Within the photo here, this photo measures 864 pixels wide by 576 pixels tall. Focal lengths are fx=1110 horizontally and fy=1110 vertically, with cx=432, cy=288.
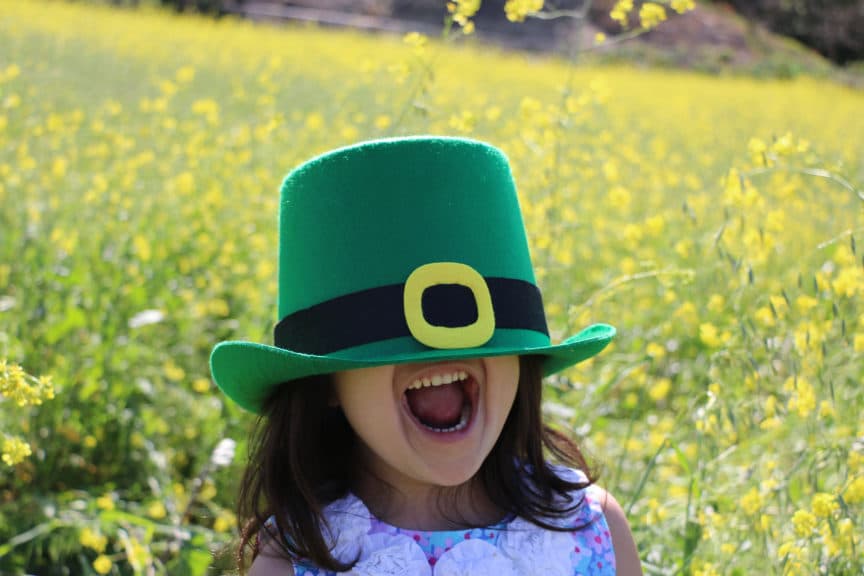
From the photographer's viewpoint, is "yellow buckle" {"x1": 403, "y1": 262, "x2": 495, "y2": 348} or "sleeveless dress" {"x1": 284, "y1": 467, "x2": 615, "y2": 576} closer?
"yellow buckle" {"x1": 403, "y1": 262, "x2": 495, "y2": 348}

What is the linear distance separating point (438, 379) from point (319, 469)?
0.28 m

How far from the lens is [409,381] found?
1.47 metres

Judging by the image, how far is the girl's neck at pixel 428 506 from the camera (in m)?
1.59

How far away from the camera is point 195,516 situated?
2707 millimetres

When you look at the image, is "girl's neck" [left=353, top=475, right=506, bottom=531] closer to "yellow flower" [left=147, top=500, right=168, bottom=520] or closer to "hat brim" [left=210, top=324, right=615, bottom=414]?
"hat brim" [left=210, top=324, right=615, bottom=414]

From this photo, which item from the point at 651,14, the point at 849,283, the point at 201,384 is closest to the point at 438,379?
the point at 849,283

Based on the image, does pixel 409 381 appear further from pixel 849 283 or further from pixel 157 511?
pixel 157 511

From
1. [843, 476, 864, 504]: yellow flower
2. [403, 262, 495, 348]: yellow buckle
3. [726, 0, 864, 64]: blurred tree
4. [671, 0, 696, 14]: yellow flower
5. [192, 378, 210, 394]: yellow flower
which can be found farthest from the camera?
[726, 0, 864, 64]: blurred tree

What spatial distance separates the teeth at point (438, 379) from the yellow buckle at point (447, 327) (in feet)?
0.28

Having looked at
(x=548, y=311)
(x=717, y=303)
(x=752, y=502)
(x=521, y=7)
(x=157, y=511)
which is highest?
(x=521, y=7)

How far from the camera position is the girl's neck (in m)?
1.59

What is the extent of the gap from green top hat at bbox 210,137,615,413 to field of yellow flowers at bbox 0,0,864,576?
37 cm

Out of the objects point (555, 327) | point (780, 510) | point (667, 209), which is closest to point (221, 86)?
point (667, 209)

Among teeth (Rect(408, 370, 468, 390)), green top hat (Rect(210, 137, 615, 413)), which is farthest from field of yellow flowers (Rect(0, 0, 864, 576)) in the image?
teeth (Rect(408, 370, 468, 390))
